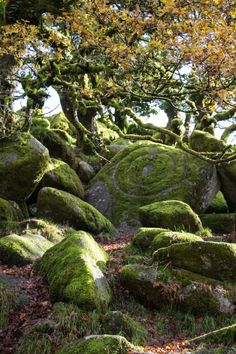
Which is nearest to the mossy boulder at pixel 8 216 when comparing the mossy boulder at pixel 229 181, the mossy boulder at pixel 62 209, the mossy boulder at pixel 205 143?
the mossy boulder at pixel 62 209

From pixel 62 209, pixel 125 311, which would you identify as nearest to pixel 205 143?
pixel 62 209

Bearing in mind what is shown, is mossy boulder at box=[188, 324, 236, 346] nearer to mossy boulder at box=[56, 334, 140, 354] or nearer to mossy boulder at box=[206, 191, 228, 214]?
mossy boulder at box=[56, 334, 140, 354]

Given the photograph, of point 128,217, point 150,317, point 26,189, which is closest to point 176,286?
point 150,317

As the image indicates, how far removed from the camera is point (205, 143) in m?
16.8

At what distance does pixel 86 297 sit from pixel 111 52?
5103mm

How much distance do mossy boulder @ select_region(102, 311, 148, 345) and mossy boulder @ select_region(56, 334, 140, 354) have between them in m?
0.94

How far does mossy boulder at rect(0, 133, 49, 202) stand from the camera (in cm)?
1234

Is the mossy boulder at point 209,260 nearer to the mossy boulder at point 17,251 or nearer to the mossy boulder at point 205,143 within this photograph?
the mossy boulder at point 17,251

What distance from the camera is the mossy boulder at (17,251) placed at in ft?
29.7

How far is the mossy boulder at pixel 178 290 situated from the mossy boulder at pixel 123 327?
1.21 meters

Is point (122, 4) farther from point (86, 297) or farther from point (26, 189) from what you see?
point (86, 297)

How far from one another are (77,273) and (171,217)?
578 centimetres

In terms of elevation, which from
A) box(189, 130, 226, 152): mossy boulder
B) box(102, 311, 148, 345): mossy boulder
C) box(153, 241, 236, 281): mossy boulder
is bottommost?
box(102, 311, 148, 345): mossy boulder

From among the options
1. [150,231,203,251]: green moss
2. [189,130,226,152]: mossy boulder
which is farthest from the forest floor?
[189,130,226,152]: mossy boulder
